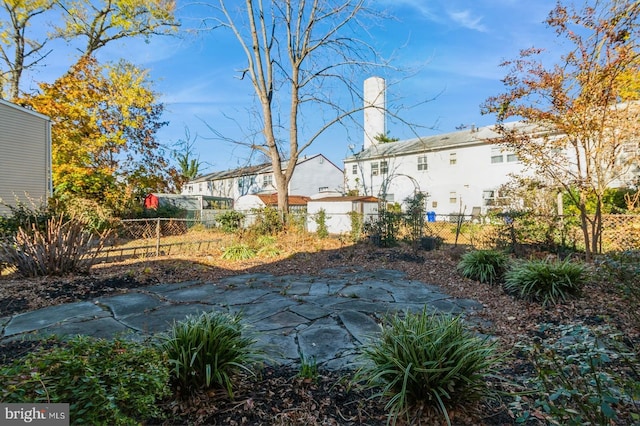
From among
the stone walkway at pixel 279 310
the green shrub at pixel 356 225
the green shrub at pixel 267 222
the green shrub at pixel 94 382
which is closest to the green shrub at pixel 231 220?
the green shrub at pixel 267 222

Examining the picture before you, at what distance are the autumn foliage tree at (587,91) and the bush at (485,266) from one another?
2078 mm

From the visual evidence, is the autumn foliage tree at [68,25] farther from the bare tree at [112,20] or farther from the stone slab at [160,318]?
the stone slab at [160,318]

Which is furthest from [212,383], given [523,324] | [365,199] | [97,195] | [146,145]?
[146,145]

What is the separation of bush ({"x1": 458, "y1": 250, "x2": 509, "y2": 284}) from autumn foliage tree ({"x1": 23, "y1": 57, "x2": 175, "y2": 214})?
13.8m

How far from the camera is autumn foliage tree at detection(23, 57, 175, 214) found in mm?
13898

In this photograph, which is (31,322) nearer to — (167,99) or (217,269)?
(217,269)

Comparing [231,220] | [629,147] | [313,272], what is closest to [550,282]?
[313,272]

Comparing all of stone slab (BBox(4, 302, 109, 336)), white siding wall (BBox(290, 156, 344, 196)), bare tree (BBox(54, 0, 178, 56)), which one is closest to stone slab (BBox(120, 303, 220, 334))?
stone slab (BBox(4, 302, 109, 336))

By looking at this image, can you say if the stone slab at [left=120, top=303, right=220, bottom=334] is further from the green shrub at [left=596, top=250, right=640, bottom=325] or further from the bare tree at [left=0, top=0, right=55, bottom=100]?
the bare tree at [left=0, top=0, right=55, bottom=100]

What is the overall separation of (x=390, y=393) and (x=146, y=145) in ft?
62.1

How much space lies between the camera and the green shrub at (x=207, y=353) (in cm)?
192

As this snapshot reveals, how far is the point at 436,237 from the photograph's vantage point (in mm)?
8727

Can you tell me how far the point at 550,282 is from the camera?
3.88 metres

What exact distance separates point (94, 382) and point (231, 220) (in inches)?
434
